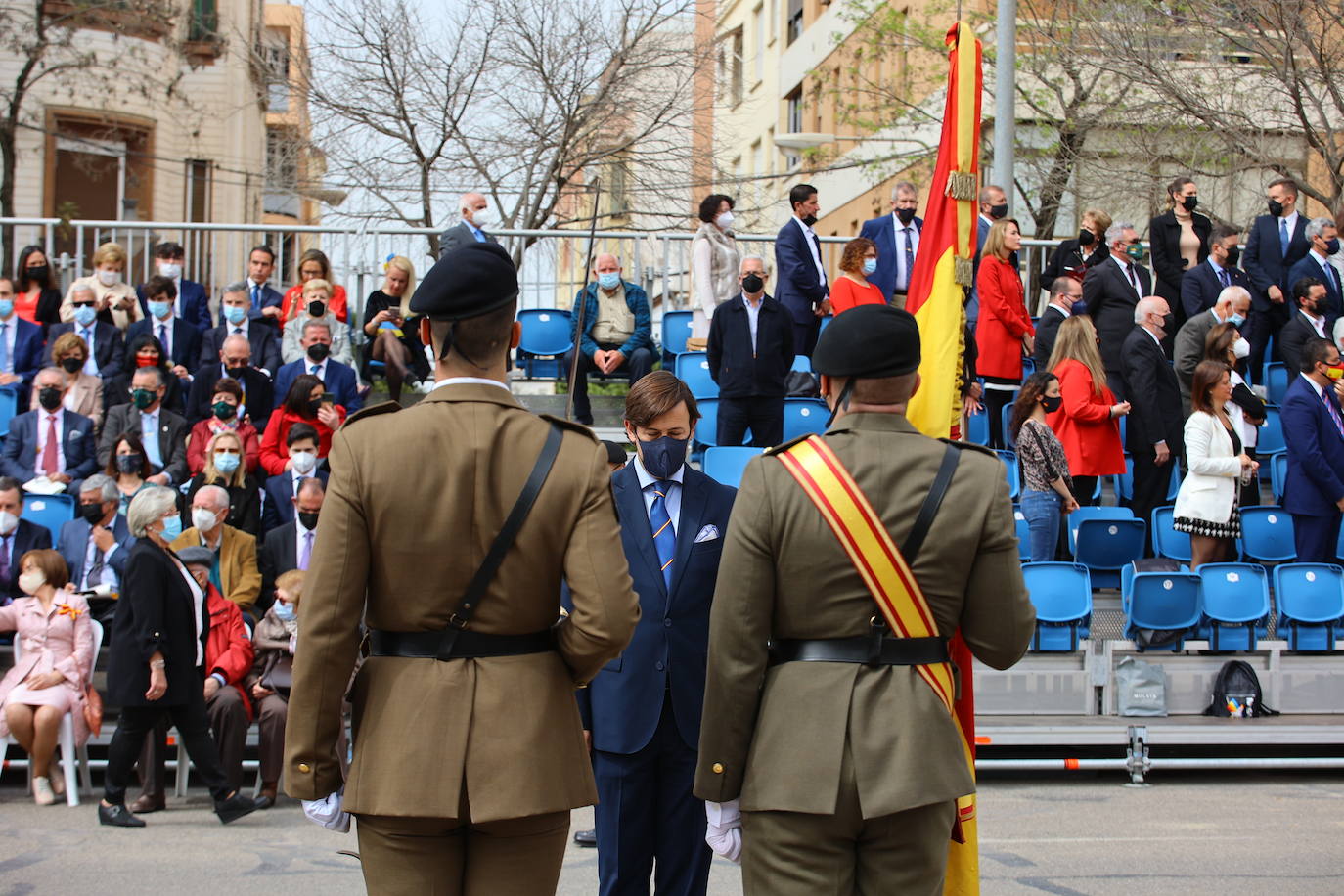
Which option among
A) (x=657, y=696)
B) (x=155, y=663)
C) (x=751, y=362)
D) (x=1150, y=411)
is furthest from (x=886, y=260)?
(x=657, y=696)

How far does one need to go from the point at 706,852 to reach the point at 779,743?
1.13 metres

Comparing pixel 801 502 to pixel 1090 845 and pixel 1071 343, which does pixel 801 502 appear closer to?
pixel 1090 845

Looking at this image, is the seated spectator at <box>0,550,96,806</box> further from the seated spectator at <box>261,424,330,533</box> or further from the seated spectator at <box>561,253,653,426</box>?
the seated spectator at <box>561,253,653,426</box>

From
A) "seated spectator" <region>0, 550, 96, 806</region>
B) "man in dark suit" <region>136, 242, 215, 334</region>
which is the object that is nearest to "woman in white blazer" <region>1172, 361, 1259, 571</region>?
"seated spectator" <region>0, 550, 96, 806</region>

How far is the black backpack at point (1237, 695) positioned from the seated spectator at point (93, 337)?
9.11 metres

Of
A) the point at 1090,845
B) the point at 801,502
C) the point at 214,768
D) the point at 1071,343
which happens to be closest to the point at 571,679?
the point at 801,502

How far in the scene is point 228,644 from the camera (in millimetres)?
9438

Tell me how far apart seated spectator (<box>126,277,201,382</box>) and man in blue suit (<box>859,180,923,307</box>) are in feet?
20.0

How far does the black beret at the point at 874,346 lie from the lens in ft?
13.0

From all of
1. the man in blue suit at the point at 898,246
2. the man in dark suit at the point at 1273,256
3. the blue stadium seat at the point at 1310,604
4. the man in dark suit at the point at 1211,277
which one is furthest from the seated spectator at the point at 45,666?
the man in dark suit at the point at 1273,256

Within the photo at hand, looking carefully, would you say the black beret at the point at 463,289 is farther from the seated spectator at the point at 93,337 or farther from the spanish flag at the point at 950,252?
the seated spectator at the point at 93,337

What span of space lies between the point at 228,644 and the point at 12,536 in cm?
214

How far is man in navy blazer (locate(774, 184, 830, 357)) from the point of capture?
1320 centimetres

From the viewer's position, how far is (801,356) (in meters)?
13.8
